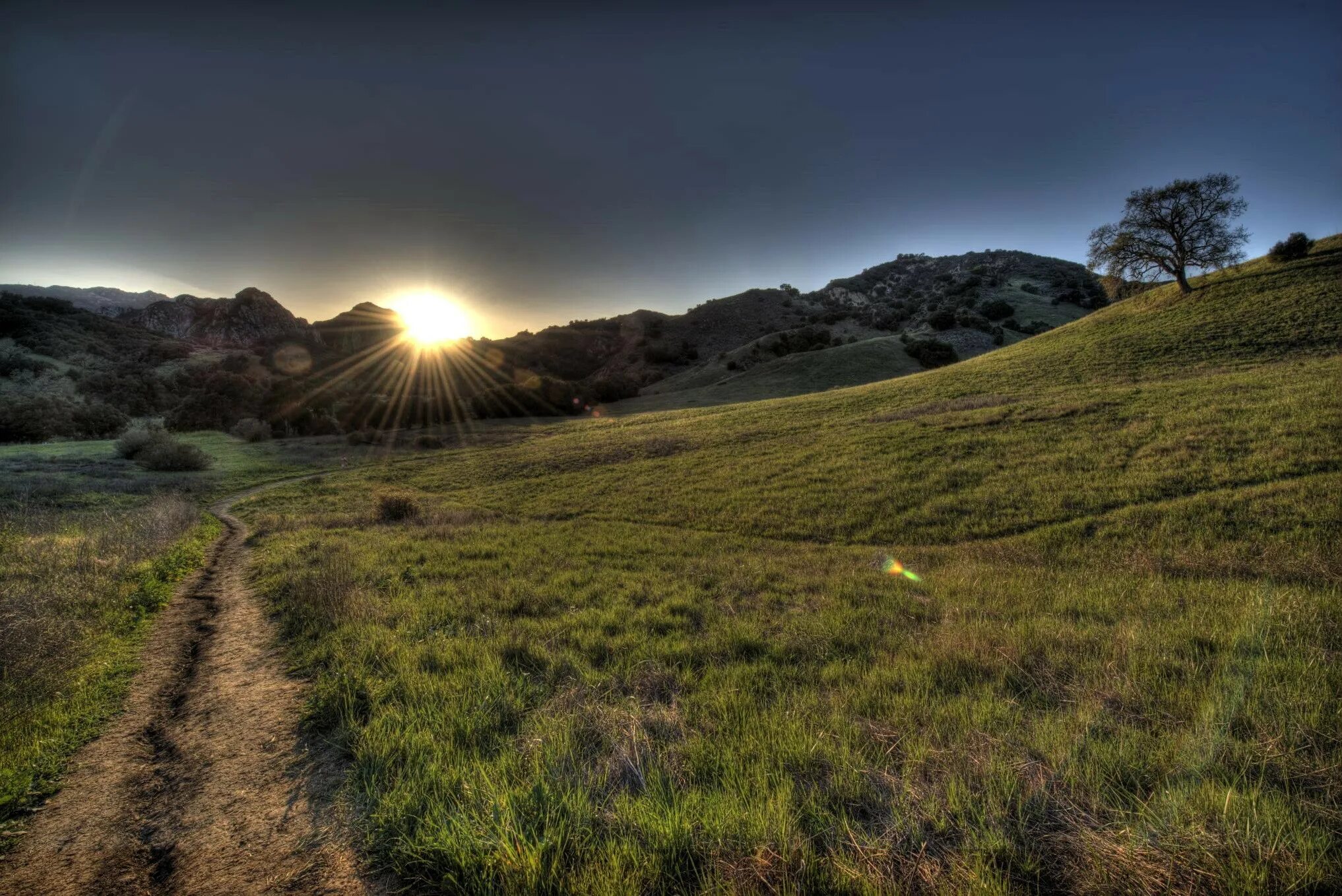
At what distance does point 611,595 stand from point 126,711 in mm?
7258

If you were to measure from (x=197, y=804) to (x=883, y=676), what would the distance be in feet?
24.6

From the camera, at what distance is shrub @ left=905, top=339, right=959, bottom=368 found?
6744 cm

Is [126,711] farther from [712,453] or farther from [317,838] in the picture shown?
[712,453]

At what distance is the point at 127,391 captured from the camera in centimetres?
9394

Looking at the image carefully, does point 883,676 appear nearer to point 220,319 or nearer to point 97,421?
point 97,421

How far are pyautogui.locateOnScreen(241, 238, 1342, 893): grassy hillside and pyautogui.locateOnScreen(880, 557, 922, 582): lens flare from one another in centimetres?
16

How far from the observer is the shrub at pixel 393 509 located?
21062 millimetres

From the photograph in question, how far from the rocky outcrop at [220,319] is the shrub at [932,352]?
188024 millimetres

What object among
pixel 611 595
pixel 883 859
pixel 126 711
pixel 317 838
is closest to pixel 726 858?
pixel 883 859

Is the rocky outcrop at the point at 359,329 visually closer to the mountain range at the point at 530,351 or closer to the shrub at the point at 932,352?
the mountain range at the point at 530,351

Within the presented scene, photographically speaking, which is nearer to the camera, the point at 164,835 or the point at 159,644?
the point at 164,835

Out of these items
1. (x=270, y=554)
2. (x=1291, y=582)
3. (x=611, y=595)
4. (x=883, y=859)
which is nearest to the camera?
(x=883, y=859)

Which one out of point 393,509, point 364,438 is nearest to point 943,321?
point 393,509

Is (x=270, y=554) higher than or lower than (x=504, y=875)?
lower
